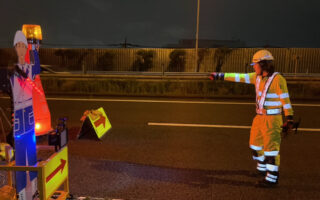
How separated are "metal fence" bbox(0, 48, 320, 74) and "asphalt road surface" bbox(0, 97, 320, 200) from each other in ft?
59.8

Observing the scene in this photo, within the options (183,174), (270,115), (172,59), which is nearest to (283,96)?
(270,115)

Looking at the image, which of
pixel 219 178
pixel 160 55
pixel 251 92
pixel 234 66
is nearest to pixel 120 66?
pixel 160 55

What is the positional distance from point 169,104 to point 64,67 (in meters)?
21.3

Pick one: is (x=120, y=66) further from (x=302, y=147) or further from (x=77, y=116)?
(x=302, y=147)

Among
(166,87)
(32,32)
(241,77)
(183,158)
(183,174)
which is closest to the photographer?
(183,174)

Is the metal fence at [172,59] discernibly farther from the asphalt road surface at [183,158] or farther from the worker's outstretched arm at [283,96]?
the worker's outstretched arm at [283,96]

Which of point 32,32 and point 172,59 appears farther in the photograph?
point 172,59

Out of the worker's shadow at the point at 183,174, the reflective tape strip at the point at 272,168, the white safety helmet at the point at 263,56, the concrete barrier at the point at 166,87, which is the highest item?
the white safety helmet at the point at 263,56

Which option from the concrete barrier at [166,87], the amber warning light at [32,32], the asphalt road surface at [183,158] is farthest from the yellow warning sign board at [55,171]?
the concrete barrier at [166,87]

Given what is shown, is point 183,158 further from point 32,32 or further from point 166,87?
point 166,87

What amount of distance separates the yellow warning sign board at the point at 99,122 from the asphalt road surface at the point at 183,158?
0.20m

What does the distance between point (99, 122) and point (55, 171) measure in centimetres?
376

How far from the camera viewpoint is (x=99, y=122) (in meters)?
6.62

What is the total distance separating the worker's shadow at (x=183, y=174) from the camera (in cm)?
420
